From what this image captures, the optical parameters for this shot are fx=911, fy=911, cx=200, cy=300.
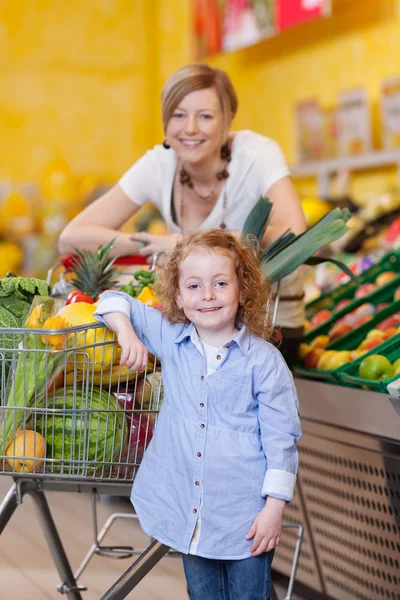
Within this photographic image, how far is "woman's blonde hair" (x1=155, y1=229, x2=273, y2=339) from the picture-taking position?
1.85m

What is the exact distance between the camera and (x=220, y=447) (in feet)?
5.86

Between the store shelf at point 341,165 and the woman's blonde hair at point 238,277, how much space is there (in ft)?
12.1

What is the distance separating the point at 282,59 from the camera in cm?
705

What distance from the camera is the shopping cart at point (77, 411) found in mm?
1846

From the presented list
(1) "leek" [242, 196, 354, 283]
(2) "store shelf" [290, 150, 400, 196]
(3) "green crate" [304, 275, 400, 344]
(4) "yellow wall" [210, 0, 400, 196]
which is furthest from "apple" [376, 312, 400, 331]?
(4) "yellow wall" [210, 0, 400, 196]

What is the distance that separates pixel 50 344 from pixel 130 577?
0.53 meters

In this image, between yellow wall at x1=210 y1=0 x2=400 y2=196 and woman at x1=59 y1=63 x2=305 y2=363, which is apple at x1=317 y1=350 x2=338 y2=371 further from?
yellow wall at x1=210 y1=0 x2=400 y2=196

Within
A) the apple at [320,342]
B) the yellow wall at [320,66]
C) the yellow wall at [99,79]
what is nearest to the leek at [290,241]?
the apple at [320,342]

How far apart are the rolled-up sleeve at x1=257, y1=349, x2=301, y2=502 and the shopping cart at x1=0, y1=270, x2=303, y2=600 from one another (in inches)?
11.0

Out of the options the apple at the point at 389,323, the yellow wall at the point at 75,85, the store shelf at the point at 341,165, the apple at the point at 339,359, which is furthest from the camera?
the yellow wall at the point at 75,85

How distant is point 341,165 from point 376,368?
358cm

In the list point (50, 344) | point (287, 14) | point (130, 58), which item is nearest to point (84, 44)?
point (130, 58)

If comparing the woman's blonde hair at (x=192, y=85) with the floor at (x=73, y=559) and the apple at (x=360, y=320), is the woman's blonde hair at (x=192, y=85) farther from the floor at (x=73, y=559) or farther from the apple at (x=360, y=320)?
the floor at (x=73, y=559)

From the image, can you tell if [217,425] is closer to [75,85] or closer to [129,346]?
[129,346]
